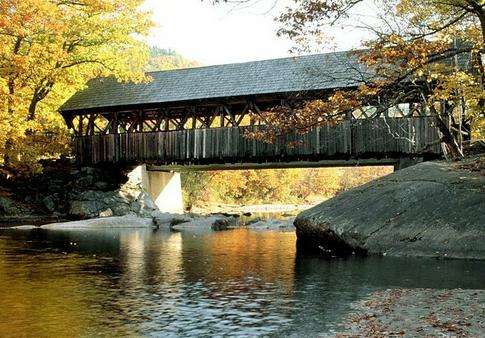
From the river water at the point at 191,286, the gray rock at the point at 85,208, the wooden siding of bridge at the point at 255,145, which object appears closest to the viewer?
the river water at the point at 191,286

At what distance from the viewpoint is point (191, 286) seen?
8.81 m

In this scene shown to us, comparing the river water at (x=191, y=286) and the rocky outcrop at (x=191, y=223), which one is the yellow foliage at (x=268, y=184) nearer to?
the rocky outcrop at (x=191, y=223)

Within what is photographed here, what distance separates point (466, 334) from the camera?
5.41 metres

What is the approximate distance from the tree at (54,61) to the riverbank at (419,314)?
21022 millimetres

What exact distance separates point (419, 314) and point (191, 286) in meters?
3.67

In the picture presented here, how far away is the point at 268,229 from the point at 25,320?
1539 cm

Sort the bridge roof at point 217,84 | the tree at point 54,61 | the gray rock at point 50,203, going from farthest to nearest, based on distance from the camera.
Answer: the gray rock at point 50,203, the tree at point 54,61, the bridge roof at point 217,84

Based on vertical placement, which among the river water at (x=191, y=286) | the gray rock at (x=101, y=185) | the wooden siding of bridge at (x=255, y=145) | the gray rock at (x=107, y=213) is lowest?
the gray rock at (x=107, y=213)

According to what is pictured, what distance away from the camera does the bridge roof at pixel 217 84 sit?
2333 centimetres

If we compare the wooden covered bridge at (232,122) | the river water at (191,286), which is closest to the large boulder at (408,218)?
the river water at (191,286)

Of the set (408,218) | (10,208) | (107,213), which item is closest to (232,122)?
(107,213)

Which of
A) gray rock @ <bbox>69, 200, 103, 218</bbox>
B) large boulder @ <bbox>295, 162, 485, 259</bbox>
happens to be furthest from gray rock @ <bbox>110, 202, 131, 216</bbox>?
large boulder @ <bbox>295, 162, 485, 259</bbox>

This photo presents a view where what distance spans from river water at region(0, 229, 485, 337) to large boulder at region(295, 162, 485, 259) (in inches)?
23.6

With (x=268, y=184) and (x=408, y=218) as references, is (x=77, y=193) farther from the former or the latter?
(x=268, y=184)
